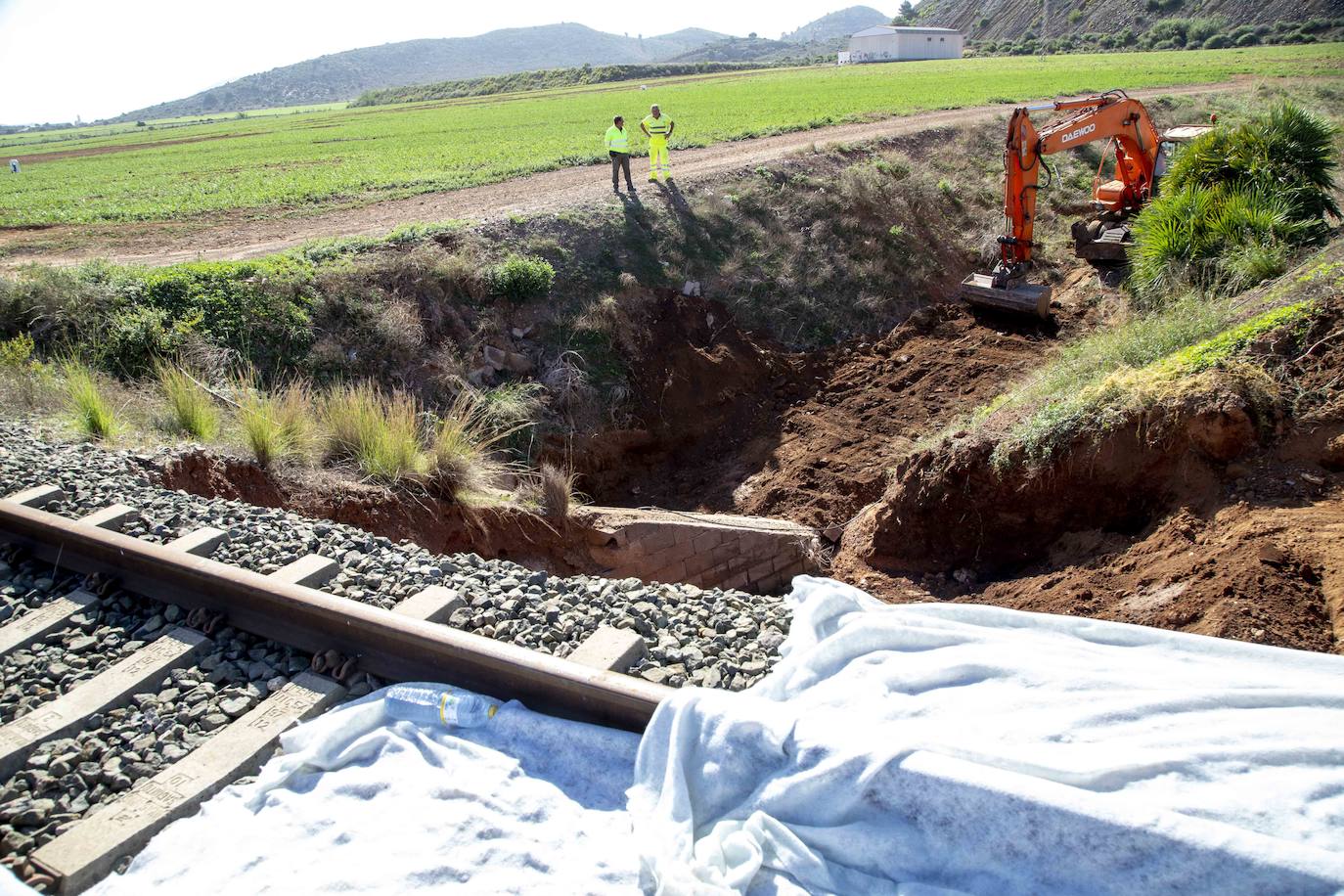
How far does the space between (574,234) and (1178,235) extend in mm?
8818

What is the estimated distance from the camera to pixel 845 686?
4.00 metres

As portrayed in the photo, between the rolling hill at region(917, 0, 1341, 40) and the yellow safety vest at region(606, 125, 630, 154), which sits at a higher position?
the rolling hill at region(917, 0, 1341, 40)

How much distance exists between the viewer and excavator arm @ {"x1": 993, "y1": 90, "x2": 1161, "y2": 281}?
12773 mm

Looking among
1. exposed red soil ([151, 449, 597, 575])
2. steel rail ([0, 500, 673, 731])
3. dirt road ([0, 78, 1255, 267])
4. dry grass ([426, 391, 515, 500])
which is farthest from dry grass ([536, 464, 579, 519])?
dirt road ([0, 78, 1255, 267])

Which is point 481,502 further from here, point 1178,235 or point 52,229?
point 52,229

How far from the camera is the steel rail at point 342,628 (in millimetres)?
3983

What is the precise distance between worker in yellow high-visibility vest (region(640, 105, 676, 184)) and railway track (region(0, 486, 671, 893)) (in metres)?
12.5

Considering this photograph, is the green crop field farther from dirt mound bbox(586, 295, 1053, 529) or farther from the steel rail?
the steel rail

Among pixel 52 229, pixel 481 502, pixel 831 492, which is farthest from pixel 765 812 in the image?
pixel 52 229

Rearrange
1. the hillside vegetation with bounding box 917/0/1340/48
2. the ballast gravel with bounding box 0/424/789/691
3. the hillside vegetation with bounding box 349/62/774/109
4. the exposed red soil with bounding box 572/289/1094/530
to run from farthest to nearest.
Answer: the hillside vegetation with bounding box 349/62/774/109 → the hillside vegetation with bounding box 917/0/1340/48 → the exposed red soil with bounding box 572/289/1094/530 → the ballast gravel with bounding box 0/424/789/691

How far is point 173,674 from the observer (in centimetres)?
463

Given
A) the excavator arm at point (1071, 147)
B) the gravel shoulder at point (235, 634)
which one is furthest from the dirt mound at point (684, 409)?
the gravel shoulder at point (235, 634)

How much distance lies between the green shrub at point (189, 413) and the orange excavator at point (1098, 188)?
1106 centimetres

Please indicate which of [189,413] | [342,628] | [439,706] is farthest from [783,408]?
[439,706]
